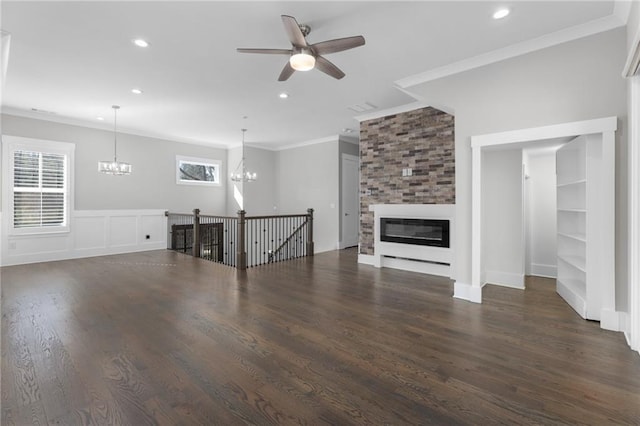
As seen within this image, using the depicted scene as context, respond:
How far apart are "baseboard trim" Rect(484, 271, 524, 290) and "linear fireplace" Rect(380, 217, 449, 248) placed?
29.9 inches

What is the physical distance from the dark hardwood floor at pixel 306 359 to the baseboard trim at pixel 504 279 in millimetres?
219

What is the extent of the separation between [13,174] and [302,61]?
21.9 feet

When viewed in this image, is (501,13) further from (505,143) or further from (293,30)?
(293,30)

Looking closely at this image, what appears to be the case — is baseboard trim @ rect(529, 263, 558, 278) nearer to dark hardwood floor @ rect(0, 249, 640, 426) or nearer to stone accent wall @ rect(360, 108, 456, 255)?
dark hardwood floor @ rect(0, 249, 640, 426)

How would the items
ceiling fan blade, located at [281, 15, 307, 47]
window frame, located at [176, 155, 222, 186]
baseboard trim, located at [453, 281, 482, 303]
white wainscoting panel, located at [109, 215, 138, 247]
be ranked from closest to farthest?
ceiling fan blade, located at [281, 15, 307, 47] < baseboard trim, located at [453, 281, 482, 303] < white wainscoting panel, located at [109, 215, 138, 247] < window frame, located at [176, 155, 222, 186]

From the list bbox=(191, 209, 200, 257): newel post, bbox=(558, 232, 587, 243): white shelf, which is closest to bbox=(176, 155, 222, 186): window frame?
bbox=(191, 209, 200, 257): newel post

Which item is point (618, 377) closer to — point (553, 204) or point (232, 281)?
point (553, 204)

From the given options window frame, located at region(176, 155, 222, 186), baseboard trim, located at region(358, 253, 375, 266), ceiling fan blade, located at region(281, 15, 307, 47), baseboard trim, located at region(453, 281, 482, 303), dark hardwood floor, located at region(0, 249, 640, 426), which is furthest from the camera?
window frame, located at region(176, 155, 222, 186)

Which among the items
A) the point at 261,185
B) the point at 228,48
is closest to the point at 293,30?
the point at 228,48

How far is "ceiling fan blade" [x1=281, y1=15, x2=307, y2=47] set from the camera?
7.55 feet

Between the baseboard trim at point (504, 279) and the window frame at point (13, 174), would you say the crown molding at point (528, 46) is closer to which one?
the baseboard trim at point (504, 279)

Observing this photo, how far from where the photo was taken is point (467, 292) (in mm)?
3783

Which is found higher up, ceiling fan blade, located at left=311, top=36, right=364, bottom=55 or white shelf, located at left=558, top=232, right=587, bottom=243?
ceiling fan blade, located at left=311, top=36, right=364, bottom=55

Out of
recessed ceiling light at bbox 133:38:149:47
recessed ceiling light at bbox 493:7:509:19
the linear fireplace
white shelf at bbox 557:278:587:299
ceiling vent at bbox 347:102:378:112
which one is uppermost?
ceiling vent at bbox 347:102:378:112
